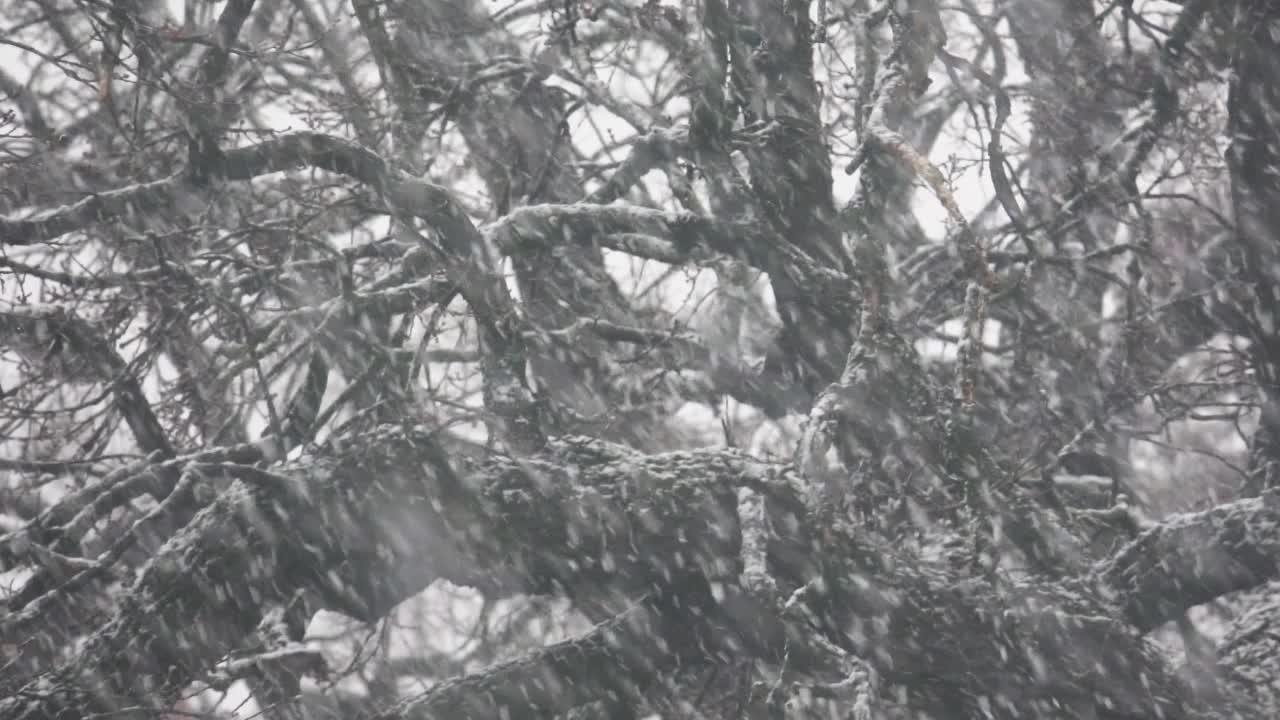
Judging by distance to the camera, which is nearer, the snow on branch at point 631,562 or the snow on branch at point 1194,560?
the snow on branch at point 631,562

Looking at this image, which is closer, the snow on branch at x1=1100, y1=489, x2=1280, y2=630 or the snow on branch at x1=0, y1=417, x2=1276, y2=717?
the snow on branch at x1=0, y1=417, x2=1276, y2=717

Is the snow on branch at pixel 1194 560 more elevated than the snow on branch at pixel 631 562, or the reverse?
the snow on branch at pixel 631 562

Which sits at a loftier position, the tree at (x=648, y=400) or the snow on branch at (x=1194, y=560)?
the tree at (x=648, y=400)

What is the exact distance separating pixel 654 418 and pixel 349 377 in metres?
2.90

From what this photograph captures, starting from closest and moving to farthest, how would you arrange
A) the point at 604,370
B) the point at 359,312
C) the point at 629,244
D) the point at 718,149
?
the point at 359,312 → the point at 718,149 → the point at 629,244 → the point at 604,370

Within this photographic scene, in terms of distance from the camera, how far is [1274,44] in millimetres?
4559

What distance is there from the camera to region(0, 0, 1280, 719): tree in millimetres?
4109

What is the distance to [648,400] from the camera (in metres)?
7.00

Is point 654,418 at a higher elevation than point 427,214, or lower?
lower

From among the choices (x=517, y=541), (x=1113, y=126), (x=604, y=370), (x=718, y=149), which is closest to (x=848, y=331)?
(x=718, y=149)

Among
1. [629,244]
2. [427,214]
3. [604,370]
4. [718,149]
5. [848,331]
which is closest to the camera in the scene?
[427,214]

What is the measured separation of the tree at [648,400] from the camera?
13.5 feet

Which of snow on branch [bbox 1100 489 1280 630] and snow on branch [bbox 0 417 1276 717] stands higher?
snow on branch [bbox 0 417 1276 717]

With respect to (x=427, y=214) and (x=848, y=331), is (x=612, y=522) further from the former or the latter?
(x=848, y=331)
